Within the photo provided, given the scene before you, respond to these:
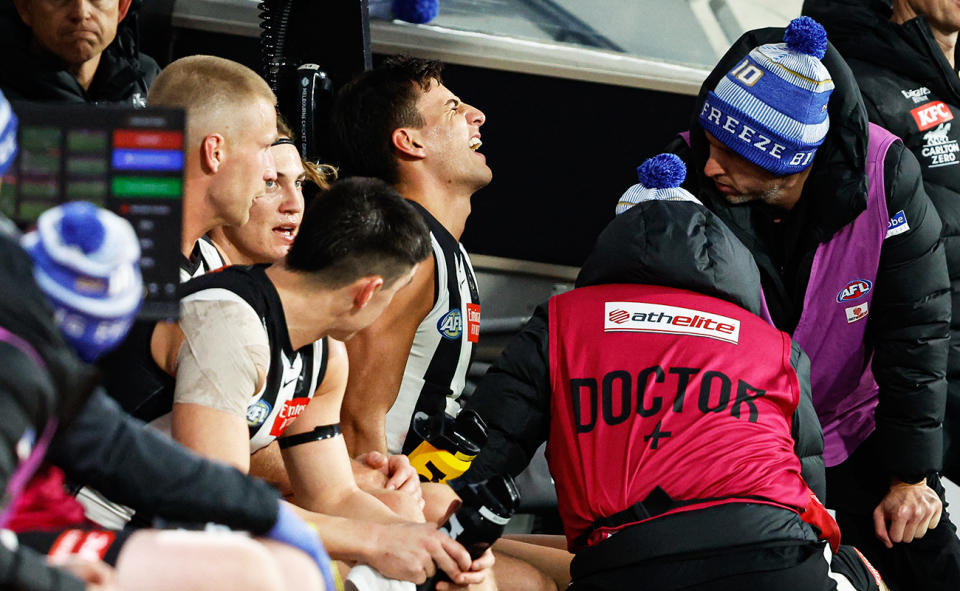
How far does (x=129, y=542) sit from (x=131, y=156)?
0.52m

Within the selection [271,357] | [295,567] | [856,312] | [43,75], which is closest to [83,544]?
[295,567]

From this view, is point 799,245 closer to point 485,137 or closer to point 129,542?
point 485,137

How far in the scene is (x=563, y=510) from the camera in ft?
9.36

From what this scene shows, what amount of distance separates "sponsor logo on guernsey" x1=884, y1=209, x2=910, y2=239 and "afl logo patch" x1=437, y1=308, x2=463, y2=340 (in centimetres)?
121

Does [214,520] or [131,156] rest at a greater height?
[131,156]

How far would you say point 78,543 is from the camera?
5.30 feet

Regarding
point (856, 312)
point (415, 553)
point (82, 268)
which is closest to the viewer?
point (82, 268)

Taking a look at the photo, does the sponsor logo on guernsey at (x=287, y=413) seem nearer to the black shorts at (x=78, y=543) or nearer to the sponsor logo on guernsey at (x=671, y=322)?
the sponsor logo on guernsey at (x=671, y=322)

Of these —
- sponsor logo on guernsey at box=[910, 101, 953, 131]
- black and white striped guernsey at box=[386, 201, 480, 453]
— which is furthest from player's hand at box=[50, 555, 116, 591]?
sponsor logo on guernsey at box=[910, 101, 953, 131]

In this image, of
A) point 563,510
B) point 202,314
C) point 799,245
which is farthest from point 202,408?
point 799,245

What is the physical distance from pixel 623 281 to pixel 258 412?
0.91m

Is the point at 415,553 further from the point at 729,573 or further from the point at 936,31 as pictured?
the point at 936,31

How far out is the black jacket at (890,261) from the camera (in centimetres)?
354

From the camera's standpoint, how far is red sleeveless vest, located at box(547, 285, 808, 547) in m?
2.71
